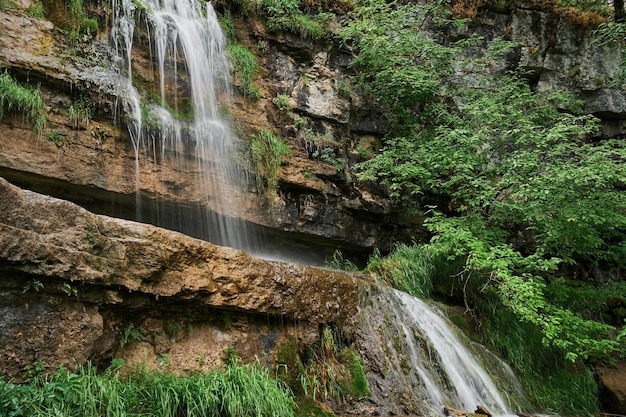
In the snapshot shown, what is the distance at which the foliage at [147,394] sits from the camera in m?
2.55

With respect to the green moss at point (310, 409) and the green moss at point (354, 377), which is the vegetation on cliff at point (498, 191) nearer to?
the green moss at point (354, 377)

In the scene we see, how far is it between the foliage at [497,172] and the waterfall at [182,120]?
291 centimetres

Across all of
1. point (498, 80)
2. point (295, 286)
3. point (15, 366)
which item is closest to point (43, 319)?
point (15, 366)

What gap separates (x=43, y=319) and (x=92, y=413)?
0.80m

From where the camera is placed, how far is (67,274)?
3053 mm

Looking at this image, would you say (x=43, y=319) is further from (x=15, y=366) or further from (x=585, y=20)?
(x=585, y=20)

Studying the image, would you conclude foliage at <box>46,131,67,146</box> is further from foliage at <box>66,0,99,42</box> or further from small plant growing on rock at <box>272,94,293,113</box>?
small plant growing on rock at <box>272,94,293,113</box>

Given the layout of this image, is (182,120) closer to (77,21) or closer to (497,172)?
(77,21)

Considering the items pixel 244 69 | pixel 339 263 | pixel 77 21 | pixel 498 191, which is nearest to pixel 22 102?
pixel 77 21

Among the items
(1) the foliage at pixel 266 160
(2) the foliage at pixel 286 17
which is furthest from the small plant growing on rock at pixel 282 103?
(2) the foliage at pixel 286 17

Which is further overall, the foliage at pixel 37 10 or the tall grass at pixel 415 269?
the tall grass at pixel 415 269

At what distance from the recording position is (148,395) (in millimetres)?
3020

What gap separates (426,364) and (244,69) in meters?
6.90

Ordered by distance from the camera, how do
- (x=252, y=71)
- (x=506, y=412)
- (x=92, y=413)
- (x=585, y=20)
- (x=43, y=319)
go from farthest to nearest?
(x=585, y=20) → (x=252, y=71) → (x=506, y=412) → (x=43, y=319) → (x=92, y=413)
